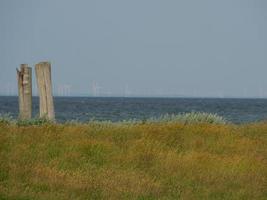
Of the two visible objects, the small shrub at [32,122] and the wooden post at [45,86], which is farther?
the wooden post at [45,86]

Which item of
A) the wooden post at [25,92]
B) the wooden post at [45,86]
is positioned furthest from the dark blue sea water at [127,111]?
the wooden post at [25,92]

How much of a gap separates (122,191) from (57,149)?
386cm

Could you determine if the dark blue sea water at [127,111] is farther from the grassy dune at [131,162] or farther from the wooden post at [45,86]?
the grassy dune at [131,162]

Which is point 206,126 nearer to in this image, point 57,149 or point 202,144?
point 202,144

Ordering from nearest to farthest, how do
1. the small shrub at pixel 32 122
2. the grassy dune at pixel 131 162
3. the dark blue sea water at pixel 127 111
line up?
1. the grassy dune at pixel 131 162
2. the small shrub at pixel 32 122
3. the dark blue sea water at pixel 127 111

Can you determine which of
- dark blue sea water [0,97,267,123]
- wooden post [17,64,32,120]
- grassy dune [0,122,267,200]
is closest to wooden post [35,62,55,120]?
wooden post [17,64,32,120]

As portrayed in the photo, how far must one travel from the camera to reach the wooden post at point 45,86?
24.8 m

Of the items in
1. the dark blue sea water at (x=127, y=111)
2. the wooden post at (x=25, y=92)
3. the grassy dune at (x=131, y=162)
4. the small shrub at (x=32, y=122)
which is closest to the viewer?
the grassy dune at (x=131, y=162)

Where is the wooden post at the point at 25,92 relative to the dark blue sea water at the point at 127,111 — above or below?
above

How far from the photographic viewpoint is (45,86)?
2489 cm

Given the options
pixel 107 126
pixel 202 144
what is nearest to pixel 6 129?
pixel 107 126

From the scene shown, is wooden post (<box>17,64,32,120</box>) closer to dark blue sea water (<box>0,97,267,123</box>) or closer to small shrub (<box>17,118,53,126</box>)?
A: small shrub (<box>17,118,53,126</box>)

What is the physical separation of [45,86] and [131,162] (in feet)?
27.2

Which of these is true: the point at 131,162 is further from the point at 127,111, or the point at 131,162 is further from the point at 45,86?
the point at 127,111
